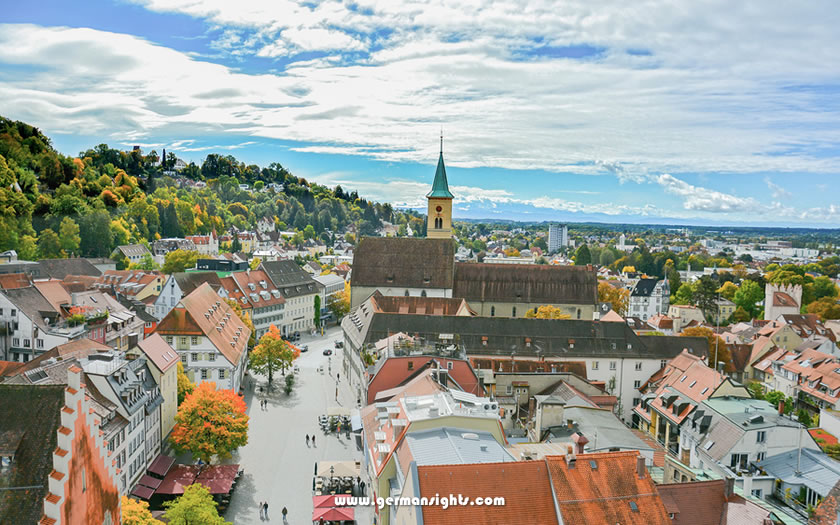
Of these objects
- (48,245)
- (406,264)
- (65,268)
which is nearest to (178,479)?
(406,264)

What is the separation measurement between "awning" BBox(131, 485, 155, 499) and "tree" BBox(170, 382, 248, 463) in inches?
139

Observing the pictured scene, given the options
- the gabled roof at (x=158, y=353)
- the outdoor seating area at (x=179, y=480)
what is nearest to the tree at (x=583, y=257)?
the gabled roof at (x=158, y=353)

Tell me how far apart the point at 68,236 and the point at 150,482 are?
7274 centimetres

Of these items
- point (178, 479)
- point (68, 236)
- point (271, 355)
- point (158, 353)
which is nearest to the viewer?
point (178, 479)

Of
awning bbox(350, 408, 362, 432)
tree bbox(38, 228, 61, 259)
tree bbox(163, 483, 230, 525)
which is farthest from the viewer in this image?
tree bbox(38, 228, 61, 259)

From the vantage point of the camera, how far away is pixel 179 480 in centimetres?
3378

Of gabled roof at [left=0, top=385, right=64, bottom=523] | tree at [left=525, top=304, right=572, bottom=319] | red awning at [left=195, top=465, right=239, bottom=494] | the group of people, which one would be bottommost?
the group of people

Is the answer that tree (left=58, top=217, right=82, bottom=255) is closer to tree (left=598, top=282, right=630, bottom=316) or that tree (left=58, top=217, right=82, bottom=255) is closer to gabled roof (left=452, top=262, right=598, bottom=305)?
gabled roof (left=452, top=262, right=598, bottom=305)

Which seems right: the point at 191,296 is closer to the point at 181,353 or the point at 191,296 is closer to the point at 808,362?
the point at 181,353

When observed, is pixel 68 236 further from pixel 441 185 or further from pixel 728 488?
pixel 728 488

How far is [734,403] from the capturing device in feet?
134

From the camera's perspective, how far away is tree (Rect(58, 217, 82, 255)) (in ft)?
306

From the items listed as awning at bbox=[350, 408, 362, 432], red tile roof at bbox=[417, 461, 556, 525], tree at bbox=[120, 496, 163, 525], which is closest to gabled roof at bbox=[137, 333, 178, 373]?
awning at bbox=[350, 408, 362, 432]

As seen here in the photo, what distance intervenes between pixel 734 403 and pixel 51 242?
88.1 metres
